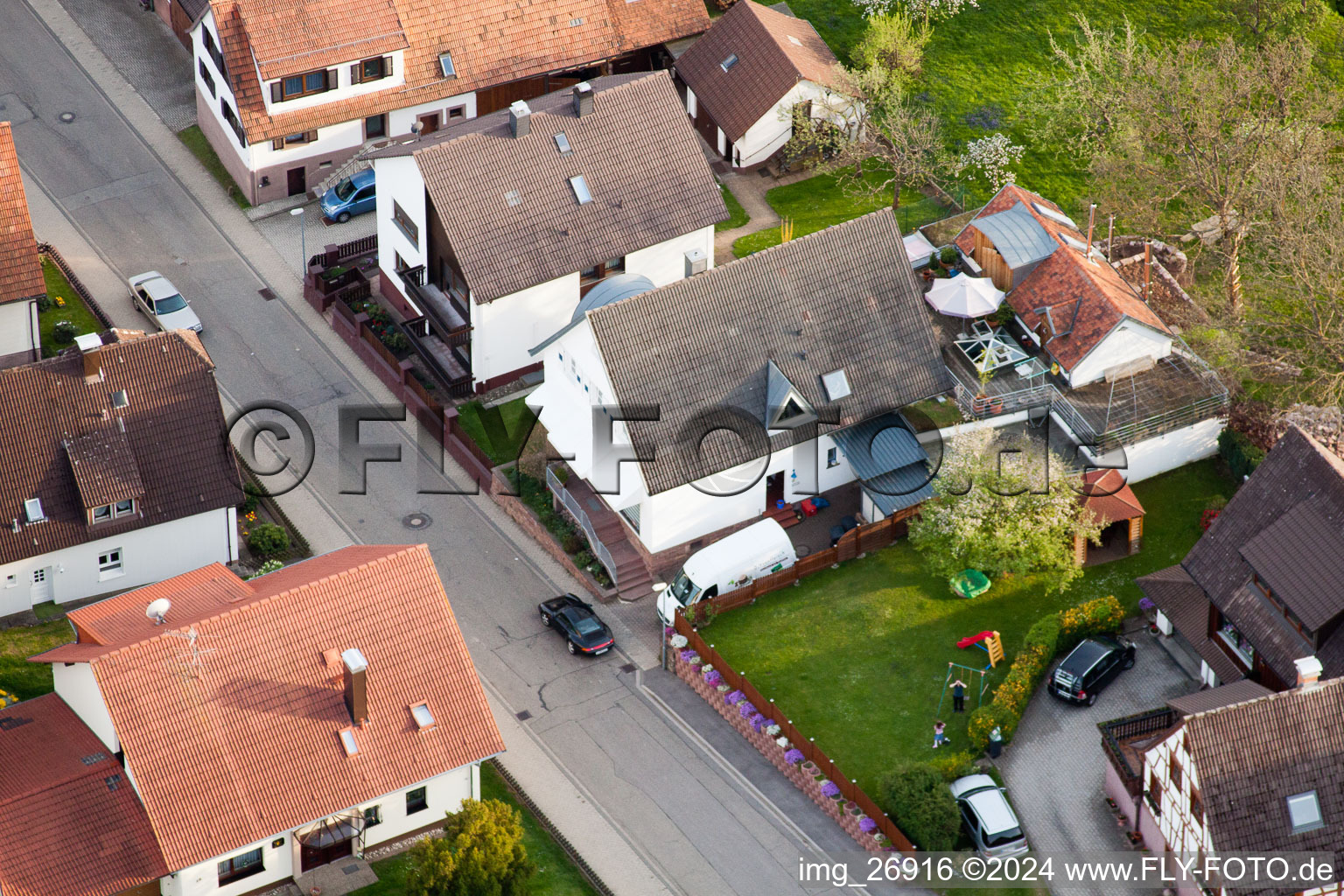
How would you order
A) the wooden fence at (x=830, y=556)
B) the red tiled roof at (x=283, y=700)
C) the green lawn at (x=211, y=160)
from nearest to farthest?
the red tiled roof at (x=283, y=700), the wooden fence at (x=830, y=556), the green lawn at (x=211, y=160)

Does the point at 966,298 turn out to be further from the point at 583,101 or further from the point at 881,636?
the point at 583,101

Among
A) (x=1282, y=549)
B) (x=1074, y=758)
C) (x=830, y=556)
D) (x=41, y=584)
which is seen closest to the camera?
(x=1282, y=549)

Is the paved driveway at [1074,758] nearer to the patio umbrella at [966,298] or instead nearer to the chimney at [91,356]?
the patio umbrella at [966,298]

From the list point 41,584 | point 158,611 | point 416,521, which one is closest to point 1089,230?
point 416,521

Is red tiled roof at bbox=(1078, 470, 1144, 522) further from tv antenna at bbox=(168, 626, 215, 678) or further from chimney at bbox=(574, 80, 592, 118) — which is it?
tv antenna at bbox=(168, 626, 215, 678)

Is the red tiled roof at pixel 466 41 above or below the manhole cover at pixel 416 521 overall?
above

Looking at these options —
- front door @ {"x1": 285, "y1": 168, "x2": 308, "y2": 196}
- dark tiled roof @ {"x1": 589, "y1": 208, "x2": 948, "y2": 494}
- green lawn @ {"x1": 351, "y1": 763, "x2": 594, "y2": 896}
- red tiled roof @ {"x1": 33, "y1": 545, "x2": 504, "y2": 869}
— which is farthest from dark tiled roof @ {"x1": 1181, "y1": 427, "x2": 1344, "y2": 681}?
front door @ {"x1": 285, "y1": 168, "x2": 308, "y2": 196}

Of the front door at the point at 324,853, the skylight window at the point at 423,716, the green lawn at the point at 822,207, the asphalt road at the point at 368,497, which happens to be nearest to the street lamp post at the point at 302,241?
the asphalt road at the point at 368,497
